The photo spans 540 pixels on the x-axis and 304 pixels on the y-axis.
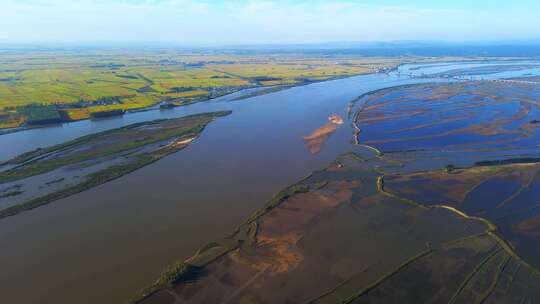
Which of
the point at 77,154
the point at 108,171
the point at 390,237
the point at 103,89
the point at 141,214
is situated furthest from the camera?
the point at 103,89

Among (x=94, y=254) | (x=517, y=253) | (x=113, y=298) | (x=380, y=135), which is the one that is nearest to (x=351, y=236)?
(x=517, y=253)

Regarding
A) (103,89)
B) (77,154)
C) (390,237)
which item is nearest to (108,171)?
(77,154)

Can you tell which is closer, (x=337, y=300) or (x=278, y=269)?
(x=337, y=300)

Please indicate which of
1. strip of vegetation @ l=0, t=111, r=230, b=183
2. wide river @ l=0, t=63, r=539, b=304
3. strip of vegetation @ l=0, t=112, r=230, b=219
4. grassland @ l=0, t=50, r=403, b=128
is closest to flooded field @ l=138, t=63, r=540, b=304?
wide river @ l=0, t=63, r=539, b=304

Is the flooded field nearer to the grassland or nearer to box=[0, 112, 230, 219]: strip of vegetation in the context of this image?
box=[0, 112, 230, 219]: strip of vegetation

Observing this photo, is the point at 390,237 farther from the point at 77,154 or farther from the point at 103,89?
the point at 103,89

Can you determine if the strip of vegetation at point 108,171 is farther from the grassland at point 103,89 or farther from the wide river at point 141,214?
the grassland at point 103,89

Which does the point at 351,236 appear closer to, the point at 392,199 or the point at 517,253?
the point at 392,199

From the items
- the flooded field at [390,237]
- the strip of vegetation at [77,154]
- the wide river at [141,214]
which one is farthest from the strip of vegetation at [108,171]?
the flooded field at [390,237]
